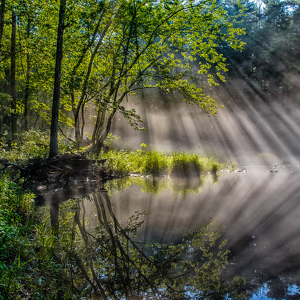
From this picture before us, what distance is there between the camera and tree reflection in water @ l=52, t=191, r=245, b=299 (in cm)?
187

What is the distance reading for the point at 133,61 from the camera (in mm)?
9406

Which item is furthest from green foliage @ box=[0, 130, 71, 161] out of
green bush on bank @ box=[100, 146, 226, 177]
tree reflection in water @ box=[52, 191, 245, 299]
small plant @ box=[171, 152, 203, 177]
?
tree reflection in water @ box=[52, 191, 245, 299]

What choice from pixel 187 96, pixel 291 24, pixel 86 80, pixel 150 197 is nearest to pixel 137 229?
pixel 150 197

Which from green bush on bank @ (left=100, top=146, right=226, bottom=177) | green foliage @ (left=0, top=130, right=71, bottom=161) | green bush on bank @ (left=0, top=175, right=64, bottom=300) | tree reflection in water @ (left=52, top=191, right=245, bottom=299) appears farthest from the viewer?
green bush on bank @ (left=100, top=146, right=226, bottom=177)

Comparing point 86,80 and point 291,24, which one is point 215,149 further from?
point 86,80

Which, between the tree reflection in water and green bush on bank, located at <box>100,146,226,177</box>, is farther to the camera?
green bush on bank, located at <box>100,146,226,177</box>

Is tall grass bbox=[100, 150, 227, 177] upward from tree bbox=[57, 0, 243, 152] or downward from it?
downward

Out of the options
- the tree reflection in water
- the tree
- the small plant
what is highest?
the tree

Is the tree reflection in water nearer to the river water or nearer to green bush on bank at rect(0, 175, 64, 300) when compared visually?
the river water

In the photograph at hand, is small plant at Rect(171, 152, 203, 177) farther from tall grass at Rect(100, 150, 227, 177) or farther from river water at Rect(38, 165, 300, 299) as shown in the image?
river water at Rect(38, 165, 300, 299)

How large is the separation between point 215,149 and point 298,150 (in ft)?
31.7

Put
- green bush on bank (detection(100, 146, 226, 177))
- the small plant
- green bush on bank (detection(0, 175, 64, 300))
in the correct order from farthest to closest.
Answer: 1. the small plant
2. green bush on bank (detection(100, 146, 226, 177))
3. green bush on bank (detection(0, 175, 64, 300))

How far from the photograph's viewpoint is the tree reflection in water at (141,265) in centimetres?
187

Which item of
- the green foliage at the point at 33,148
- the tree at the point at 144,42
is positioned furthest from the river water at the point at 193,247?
the tree at the point at 144,42
